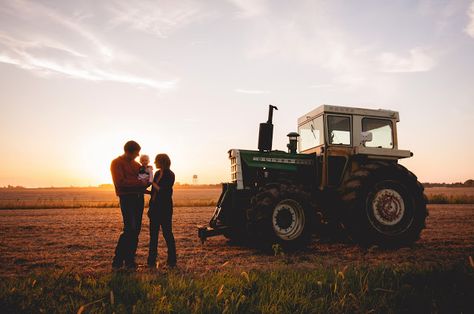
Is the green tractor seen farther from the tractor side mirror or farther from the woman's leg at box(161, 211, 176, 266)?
the woman's leg at box(161, 211, 176, 266)

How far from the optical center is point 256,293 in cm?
380

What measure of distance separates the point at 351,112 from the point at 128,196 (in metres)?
5.77

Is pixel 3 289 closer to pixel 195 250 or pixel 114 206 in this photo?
pixel 195 250

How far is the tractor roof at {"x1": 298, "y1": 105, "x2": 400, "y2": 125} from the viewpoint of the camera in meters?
8.53

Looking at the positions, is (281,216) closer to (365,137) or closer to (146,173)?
(146,173)

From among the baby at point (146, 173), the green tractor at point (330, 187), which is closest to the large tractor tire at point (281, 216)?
the green tractor at point (330, 187)

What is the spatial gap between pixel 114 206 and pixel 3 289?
71.1ft

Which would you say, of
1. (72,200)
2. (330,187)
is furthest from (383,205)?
(72,200)

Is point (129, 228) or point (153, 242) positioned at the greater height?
point (129, 228)

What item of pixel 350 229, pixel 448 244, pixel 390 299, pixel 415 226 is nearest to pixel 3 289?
pixel 390 299

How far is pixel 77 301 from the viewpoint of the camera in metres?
3.63

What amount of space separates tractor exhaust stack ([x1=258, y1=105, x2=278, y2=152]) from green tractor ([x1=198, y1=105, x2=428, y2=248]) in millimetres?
22

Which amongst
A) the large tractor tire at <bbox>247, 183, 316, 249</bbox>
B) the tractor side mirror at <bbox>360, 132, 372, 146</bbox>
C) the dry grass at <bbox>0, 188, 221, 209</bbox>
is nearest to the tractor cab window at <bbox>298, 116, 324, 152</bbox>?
the tractor side mirror at <bbox>360, 132, 372, 146</bbox>

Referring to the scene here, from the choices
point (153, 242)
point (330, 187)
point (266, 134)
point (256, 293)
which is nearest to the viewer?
point (256, 293)
